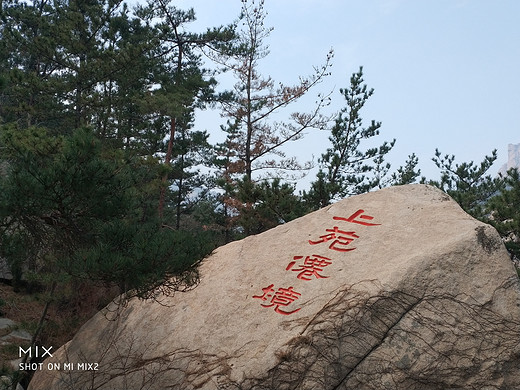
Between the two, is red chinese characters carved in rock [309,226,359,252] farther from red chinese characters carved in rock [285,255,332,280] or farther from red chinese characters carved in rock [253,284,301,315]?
red chinese characters carved in rock [253,284,301,315]

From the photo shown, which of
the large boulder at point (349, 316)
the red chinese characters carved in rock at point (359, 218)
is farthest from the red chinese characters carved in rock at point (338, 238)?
the red chinese characters carved in rock at point (359, 218)

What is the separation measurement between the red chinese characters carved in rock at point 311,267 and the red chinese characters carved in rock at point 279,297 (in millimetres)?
170

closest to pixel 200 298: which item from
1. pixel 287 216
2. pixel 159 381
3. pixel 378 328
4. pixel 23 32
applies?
pixel 159 381

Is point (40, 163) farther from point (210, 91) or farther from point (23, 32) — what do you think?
point (23, 32)

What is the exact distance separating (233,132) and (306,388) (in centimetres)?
1099

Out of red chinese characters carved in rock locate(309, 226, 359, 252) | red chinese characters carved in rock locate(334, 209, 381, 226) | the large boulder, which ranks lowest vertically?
the large boulder

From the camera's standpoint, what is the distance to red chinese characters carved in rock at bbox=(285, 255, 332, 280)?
429cm

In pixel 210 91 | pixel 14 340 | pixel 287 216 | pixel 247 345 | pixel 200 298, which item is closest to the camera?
pixel 247 345

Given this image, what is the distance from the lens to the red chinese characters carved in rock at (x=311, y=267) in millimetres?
4293

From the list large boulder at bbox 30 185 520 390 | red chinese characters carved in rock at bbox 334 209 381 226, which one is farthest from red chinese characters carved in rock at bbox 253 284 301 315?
red chinese characters carved in rock at bbox 334 209 381 226

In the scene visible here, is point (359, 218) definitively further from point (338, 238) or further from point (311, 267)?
point (311, 267)

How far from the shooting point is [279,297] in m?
4.25

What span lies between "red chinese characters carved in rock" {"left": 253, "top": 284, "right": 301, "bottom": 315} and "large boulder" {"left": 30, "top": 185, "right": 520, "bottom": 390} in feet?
0.03

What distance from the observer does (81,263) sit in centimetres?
380
